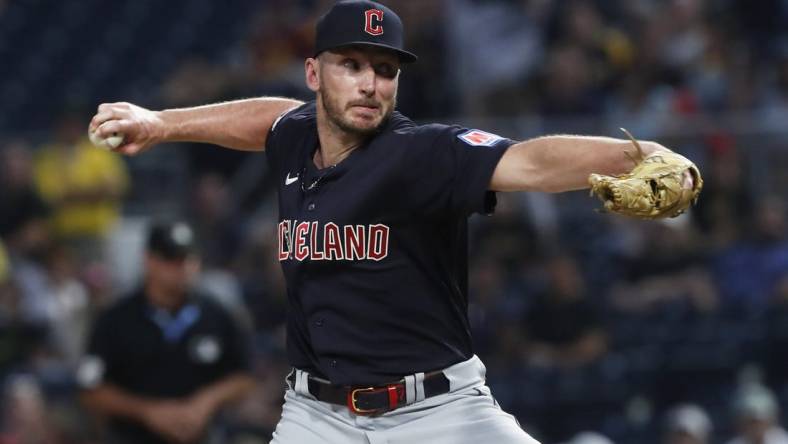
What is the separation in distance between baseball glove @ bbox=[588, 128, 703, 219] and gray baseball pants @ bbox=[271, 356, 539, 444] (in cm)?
78

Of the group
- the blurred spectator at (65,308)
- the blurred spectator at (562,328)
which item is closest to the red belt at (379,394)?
the blurred spectator at (562,328)

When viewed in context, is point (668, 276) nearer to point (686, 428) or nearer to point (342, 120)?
point (686, 428)

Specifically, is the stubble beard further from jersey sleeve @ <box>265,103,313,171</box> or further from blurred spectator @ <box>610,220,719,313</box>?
blurred spectator @ <box>610,220,719,313</box>

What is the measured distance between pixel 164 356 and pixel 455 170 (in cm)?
329

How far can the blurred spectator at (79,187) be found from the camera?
31.0 ft

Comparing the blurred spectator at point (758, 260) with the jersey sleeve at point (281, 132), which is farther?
the blurred spectator at point (758, 260)

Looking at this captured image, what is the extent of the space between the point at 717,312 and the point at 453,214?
5735 mm

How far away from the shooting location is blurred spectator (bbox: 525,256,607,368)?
344 inches

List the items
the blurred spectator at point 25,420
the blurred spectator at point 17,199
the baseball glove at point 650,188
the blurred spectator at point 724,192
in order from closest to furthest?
the baseball glove at point 650,188 < the blurred spectator at point 25,420 < the blurred spectator at point 17,199 < the blurred spectator at point 724,192

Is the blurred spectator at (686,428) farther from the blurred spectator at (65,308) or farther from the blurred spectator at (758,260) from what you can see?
the blurred spectator at (65,308)

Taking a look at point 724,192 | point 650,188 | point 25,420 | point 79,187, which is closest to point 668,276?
point 724,192

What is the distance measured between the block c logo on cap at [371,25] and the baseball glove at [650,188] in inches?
31.1

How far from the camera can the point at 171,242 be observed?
259 inches

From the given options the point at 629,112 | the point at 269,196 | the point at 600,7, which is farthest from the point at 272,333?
the point at 600,7
